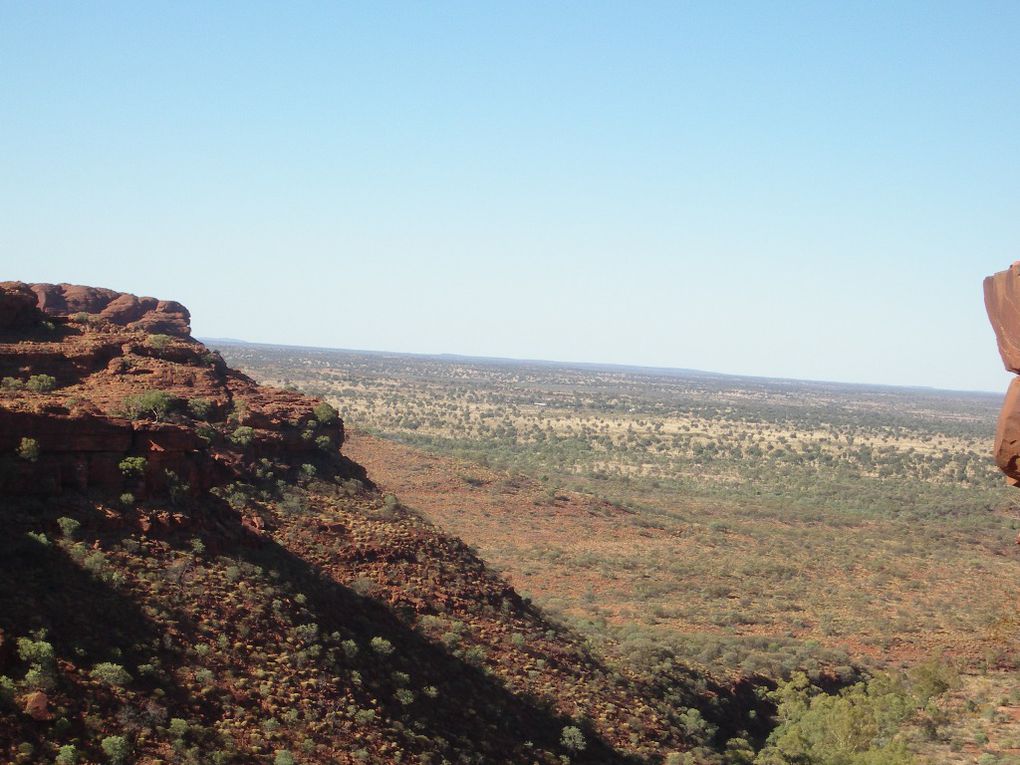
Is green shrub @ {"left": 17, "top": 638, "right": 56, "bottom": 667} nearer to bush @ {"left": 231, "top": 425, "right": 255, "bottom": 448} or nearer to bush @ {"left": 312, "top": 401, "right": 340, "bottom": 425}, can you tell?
bush @ {"left": 231, "top": 425, "right": 255, "bottom": 448}

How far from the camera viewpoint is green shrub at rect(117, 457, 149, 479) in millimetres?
18312

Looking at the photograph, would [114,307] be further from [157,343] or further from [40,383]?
[40,383]

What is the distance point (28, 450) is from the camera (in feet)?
56.6

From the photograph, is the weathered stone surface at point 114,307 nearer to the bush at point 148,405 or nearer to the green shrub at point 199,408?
the green shrub at point 199,408

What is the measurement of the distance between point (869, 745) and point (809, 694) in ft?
12.3

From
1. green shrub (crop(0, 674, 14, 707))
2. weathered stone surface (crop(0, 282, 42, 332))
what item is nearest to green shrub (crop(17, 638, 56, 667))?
green shrub (crop(0, 674, 14, 707))

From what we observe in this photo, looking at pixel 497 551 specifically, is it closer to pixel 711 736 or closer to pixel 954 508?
pixel 711 736

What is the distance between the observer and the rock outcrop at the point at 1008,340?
32.8 ft

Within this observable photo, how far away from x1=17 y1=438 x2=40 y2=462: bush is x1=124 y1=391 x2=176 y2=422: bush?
610 cm

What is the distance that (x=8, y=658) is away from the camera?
13.1 meters

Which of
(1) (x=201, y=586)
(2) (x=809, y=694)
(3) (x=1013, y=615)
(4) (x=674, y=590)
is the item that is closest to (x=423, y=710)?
(1) (x=201, y=586)

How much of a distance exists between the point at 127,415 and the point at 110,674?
1107 cm

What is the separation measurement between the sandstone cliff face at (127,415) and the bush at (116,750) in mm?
6510

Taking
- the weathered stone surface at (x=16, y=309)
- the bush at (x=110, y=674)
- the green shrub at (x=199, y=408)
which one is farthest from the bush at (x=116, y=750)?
the weathered stone surface at (x=16, y=309)
